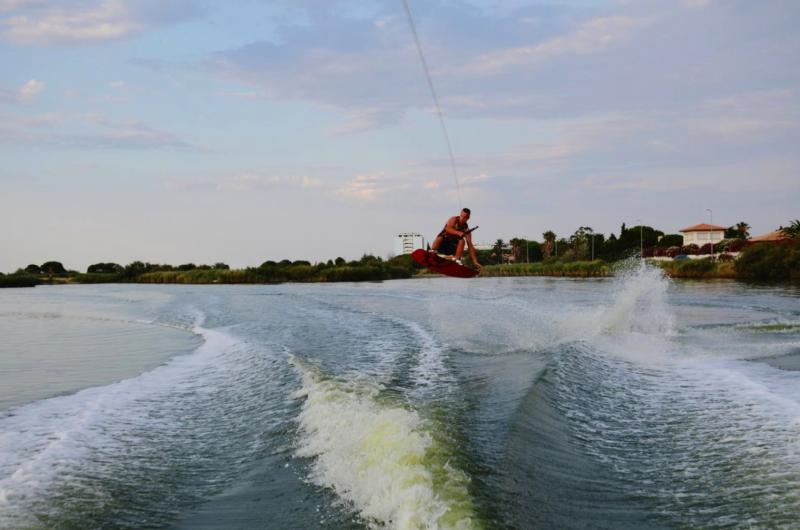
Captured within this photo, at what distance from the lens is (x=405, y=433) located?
7164 mm

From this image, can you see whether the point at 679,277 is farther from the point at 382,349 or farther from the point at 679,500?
the point at 679,500

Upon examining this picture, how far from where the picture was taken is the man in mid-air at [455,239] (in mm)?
16062

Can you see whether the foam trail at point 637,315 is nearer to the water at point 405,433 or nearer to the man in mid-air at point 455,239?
the water at point 405,433

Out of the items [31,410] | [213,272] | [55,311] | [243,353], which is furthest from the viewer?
[213,272]

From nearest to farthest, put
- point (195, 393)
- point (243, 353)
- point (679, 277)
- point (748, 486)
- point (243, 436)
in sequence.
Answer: point (748, 486), point (243, 436), point (195, 393), point (243, 353), point (679, 277)

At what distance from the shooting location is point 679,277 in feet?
214

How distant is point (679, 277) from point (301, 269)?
129 feet

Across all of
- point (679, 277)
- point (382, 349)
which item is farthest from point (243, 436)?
point (679, 277)

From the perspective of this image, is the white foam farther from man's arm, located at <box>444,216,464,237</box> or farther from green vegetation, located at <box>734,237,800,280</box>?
green vegetation, located at <box>734,237,800,280</box>

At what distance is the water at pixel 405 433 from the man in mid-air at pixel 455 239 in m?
2.27

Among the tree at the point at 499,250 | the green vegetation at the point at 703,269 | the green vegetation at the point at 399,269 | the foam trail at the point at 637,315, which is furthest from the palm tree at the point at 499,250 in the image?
the foam trail at the point at 637,315

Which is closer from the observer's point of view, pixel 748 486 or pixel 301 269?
pixel 748 486

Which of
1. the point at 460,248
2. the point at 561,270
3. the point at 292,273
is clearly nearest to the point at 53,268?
the point at 292,273

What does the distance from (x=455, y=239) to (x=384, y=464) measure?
433 inches
